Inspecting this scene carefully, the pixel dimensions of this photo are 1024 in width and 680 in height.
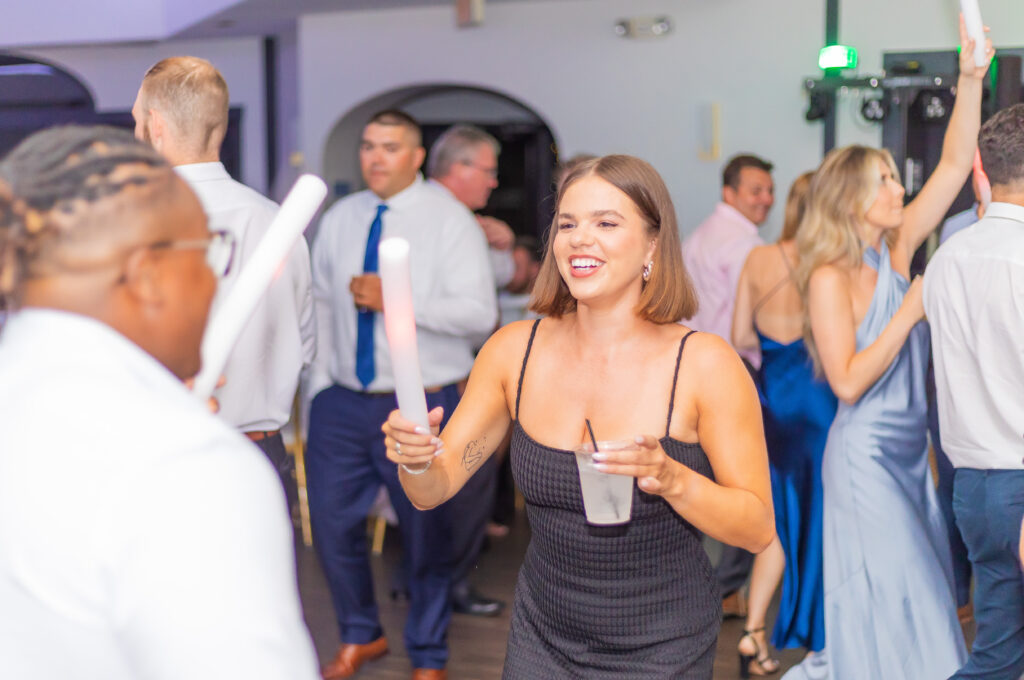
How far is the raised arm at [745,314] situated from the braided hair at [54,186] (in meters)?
2.98

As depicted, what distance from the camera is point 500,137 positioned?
30.9 feet

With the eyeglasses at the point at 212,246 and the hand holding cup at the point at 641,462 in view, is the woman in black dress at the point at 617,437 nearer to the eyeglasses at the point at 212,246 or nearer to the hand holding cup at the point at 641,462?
the hand holding cup at the point at 641,462

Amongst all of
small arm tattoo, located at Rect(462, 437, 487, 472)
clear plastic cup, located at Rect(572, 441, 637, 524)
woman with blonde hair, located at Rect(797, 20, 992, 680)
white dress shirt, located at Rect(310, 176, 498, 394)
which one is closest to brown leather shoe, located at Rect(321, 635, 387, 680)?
white dress shirt, located at Rect(310, 176, 498, 394)

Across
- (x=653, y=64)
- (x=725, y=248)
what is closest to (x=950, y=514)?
(x=725, y=248)

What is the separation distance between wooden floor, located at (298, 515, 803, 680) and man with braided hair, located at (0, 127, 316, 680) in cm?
276

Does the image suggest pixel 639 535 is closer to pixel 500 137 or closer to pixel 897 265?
pixel 897 265

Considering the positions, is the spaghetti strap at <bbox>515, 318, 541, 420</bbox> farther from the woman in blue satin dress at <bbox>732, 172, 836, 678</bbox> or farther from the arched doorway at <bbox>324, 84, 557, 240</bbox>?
the arched doorway at <bbox>324, 84, 557, 240</bbox>

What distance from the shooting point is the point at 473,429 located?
6.24ft

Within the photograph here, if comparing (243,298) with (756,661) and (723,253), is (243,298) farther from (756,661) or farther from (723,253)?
(723,253)

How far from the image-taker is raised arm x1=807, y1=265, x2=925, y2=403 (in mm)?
2672

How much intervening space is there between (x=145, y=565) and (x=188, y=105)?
1.66m

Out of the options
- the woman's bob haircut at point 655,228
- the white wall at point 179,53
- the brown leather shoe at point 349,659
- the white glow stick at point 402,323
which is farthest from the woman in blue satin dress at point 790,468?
the white wall at point 179,53

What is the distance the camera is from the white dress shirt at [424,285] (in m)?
3.44

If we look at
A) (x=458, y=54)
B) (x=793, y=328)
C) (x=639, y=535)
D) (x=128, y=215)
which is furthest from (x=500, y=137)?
(x=128, y=215)
